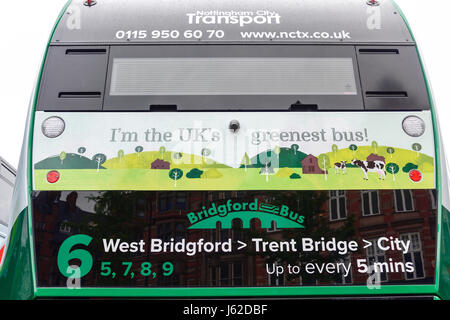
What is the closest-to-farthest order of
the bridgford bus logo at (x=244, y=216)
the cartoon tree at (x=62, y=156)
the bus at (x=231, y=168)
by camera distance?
the bus at (x=231, y=168), the bridgford bus logo at (x=244, y=216), the cartoon tree at (x=62, y=156)

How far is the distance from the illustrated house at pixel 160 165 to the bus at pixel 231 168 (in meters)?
0.01

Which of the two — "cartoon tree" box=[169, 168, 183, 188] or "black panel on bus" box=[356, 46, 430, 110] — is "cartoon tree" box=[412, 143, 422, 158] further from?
"cartoon tree" box=[169, 168, 183, 188]

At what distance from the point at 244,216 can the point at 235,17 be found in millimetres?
2238

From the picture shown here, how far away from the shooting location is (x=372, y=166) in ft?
15.5

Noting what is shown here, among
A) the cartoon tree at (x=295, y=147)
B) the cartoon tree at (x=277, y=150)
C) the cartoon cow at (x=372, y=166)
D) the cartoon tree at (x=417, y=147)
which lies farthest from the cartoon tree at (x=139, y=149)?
the cartoon tree at (x=417, y=147)

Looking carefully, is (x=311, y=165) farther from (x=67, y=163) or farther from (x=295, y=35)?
(x=67, y=163)

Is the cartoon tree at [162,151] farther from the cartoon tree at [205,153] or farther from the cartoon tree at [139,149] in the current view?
the cartoon tree at [205,153]

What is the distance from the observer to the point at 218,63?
5.32m

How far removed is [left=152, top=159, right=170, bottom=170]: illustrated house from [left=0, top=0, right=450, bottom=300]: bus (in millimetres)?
12

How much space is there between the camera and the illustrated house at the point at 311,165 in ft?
15.4

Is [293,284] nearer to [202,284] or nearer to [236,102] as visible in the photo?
[202,284]
